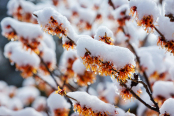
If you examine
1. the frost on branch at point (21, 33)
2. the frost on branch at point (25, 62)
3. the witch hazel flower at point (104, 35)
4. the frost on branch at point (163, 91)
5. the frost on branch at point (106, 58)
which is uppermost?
the frost on branch at point (21, 33)

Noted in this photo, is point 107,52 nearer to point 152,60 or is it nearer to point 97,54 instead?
point 97,54

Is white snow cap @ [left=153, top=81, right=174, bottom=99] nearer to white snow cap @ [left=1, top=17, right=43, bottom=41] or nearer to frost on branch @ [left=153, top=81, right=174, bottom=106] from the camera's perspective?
frost on branch @ [left=153, top=81, right=174, bottom=106]

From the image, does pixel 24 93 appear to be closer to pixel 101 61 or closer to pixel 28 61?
pixel 28 61

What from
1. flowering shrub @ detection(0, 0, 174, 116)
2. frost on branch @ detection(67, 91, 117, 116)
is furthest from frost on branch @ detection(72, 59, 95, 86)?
frost on branch @ detection(67, 91, 117, 116)

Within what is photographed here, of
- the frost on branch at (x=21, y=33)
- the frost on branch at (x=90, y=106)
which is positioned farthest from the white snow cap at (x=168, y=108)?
the frost on branch at (x=21, y=33)

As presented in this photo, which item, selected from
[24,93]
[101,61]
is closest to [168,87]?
[101,61]

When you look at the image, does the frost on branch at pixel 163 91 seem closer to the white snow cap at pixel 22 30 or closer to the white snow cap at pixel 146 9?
the white snow cap at pixel 146 9

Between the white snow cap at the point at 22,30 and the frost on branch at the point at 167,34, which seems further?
the white snow cap at the point at 22,30
